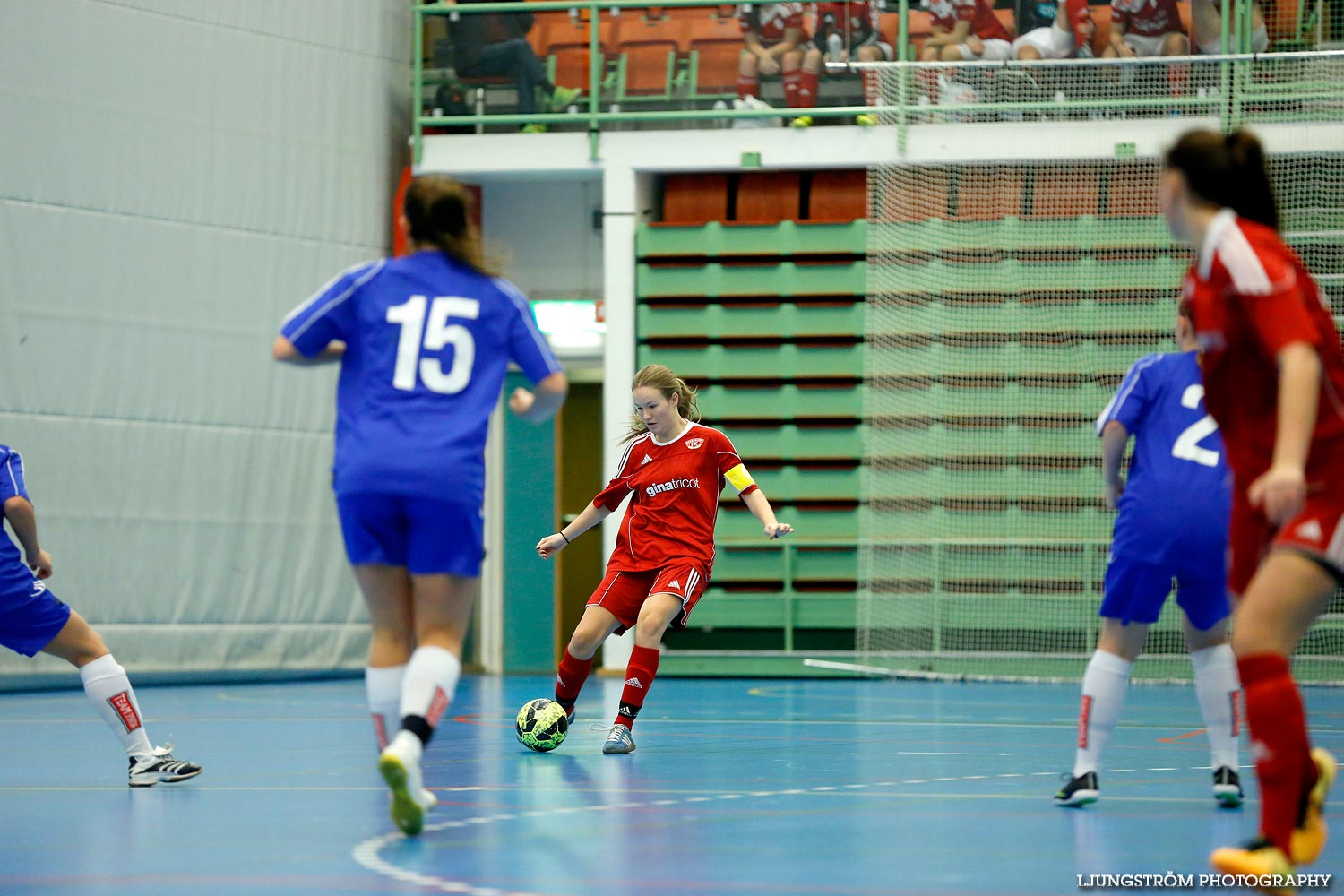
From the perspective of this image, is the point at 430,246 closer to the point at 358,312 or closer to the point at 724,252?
the point at 358,312

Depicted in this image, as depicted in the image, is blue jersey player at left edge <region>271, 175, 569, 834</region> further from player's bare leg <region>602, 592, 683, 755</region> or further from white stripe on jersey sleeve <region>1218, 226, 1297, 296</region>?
player's bare leg <region>602, 592, 683, 755</region>

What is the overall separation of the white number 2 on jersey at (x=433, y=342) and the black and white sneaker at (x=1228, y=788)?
2.75m

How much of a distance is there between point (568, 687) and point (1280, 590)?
4.22 meters

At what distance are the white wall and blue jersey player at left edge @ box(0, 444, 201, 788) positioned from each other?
634 centimetres

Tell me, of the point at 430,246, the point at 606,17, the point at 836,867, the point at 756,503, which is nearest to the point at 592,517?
the point at 756,503

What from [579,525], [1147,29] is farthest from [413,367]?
[1147,29]

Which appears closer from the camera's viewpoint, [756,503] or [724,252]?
[756,503]

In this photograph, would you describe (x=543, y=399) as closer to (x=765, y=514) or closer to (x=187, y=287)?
(x=765, y=514)

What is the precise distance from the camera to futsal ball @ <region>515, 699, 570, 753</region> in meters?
6.72

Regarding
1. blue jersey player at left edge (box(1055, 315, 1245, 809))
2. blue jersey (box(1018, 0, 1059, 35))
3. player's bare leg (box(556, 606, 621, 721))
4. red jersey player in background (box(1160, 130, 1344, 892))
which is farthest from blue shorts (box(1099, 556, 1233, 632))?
blue jersey (box(1018, 0, 1059, 35))

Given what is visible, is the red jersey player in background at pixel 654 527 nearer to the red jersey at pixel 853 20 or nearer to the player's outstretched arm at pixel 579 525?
the player's outstretched arm at pixel 579 525

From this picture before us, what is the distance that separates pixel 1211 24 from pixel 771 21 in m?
3.64

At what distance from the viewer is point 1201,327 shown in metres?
3.49

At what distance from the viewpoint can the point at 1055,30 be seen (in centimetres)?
1286
